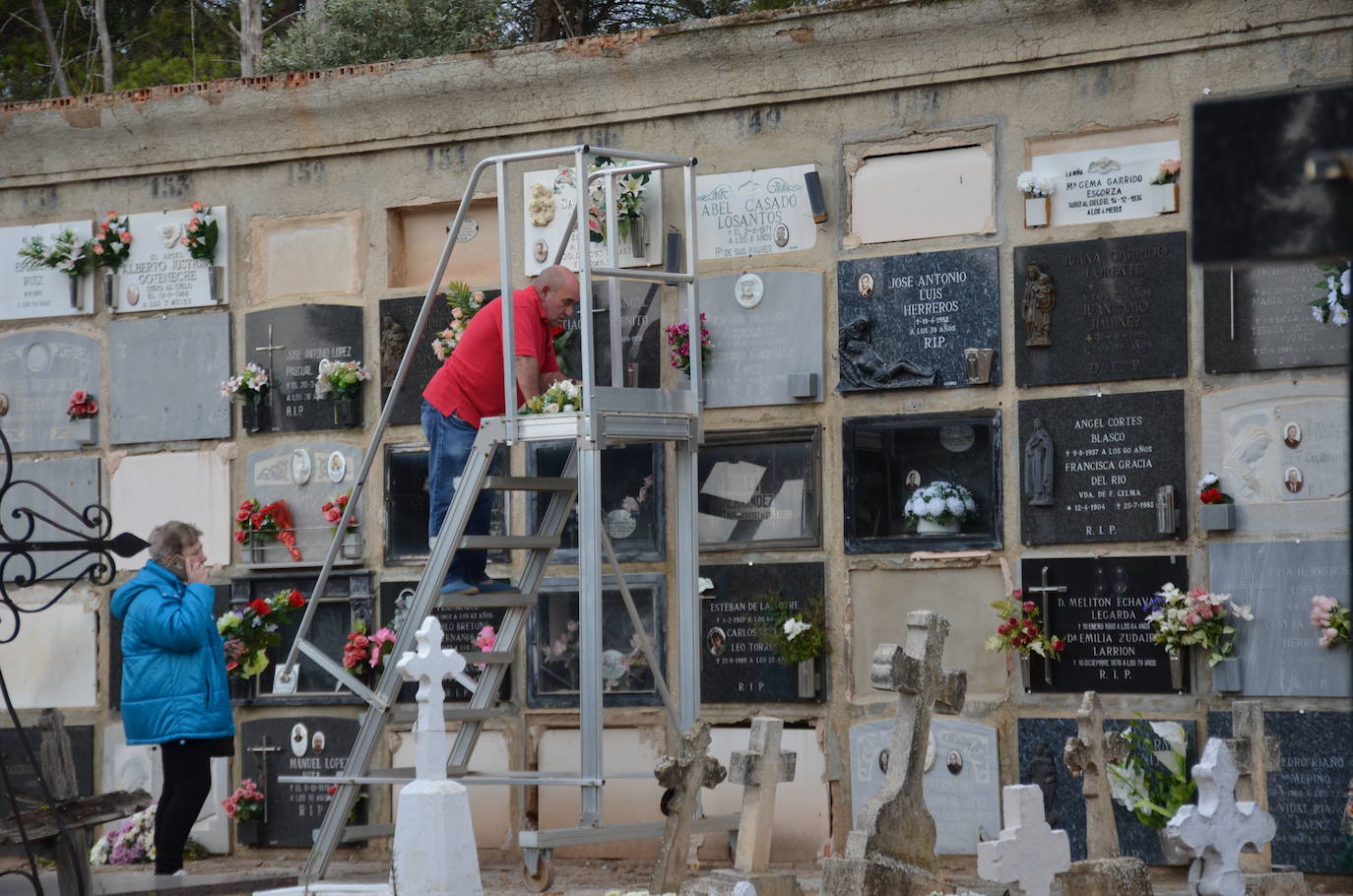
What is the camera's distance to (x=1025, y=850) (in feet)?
17.7

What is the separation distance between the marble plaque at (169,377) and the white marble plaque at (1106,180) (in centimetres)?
414

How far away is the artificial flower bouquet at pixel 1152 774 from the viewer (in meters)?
7.08

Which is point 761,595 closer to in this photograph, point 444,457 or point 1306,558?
point 444,457

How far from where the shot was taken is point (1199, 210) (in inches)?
107

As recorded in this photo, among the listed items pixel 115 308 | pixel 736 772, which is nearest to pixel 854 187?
pixel 736 772

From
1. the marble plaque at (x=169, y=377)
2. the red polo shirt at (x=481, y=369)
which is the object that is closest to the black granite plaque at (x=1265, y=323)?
the red polo shirt at (x=481, y=369)

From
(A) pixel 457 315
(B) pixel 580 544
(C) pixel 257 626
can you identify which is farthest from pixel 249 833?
(B) pixel 580 544

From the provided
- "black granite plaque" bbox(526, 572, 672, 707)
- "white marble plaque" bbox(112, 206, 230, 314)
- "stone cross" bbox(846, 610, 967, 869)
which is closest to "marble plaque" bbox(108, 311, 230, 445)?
"white marble plaque" bbox(112, 206, 230, 314)

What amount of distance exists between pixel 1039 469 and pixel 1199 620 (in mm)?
896

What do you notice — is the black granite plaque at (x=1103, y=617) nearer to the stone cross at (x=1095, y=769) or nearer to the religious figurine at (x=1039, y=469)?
the religious figurine at (x=1039, y=469)

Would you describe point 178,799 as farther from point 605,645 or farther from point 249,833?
point 605,645

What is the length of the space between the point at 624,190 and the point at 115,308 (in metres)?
2.86

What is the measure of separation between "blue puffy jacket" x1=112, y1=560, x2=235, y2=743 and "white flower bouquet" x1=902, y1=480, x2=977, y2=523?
2.87 meters

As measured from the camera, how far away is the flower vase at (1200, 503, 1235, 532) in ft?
23.2
